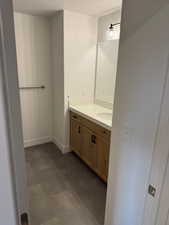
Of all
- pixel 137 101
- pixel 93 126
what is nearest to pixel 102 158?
pixel 93 126

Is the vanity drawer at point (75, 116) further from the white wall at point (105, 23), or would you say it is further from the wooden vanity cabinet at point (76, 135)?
the white wall at point (105, 23)

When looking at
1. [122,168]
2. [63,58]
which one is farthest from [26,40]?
[122,168]

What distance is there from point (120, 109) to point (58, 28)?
7.19 feet

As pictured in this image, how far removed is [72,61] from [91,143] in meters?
1.43

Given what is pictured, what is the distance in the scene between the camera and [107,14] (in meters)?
2.65

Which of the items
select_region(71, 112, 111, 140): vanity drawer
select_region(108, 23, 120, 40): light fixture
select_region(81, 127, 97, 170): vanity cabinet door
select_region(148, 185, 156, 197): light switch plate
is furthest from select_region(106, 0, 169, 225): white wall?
select_region(108, 23, 120, 40): light fixture

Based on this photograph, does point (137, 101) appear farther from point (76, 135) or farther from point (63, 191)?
point (76, 135)

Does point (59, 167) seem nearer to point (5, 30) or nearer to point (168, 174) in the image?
point (168, 174)

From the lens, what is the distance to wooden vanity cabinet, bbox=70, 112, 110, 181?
227 cm

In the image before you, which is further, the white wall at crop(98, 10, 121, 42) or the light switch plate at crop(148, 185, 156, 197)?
the white wall at crop(98, 10, 121, 42)

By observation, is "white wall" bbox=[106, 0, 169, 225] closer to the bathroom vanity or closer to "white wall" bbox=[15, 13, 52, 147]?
the bathroom vanity

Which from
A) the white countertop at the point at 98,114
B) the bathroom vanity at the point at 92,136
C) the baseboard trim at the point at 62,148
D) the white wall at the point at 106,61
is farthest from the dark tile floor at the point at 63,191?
the white wall at the point at 106,61

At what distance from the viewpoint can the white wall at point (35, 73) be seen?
114 inches

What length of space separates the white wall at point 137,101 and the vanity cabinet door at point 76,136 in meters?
1.48
